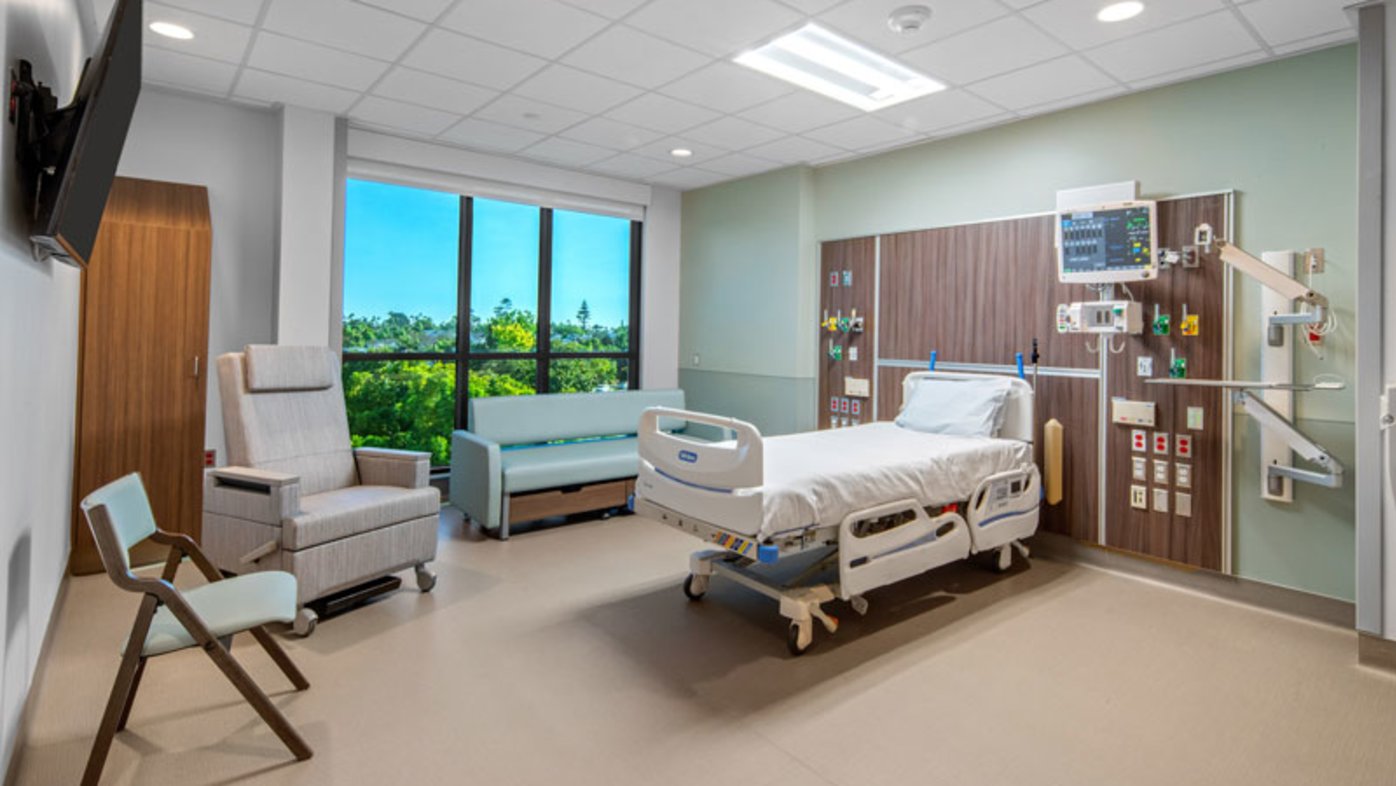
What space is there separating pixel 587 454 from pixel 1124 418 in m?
3.40

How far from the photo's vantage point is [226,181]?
4.39m

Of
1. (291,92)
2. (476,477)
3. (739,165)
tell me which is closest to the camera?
(291,92)

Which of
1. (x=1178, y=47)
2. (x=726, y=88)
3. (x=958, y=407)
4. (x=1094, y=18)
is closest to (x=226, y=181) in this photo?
(x=726, y=88)

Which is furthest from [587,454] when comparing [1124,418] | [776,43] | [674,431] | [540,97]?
[1124,418]

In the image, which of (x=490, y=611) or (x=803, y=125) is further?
(x=803, y=125)

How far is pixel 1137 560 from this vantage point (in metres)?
4.00

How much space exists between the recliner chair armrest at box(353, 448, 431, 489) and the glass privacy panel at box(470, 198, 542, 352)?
2073 mm

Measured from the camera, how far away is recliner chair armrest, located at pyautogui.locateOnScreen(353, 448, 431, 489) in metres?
3.62

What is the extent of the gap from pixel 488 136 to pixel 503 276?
4.07 ft

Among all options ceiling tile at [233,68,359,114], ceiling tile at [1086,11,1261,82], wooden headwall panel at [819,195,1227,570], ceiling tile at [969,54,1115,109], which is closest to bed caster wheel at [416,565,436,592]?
ceiling tile at [233,68,359,114]

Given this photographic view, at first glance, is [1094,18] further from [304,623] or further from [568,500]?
[304,623]

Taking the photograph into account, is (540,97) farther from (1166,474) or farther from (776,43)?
(1166,474)

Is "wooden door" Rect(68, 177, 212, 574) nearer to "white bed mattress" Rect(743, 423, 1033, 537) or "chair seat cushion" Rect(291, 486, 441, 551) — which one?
"chair seat cushion" Rect(291, 486, 441, 551)

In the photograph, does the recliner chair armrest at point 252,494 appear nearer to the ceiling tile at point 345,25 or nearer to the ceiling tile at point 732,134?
the ceiling tile at point 345,25
